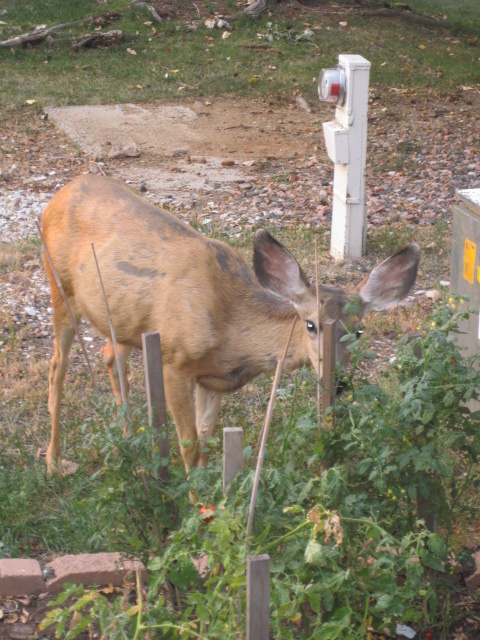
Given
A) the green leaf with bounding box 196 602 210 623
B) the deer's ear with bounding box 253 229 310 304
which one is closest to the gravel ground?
the deer's ear with bounding box 253 229 310 304

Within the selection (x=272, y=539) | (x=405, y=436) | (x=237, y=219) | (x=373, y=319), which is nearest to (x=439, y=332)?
(x=405, y=436)

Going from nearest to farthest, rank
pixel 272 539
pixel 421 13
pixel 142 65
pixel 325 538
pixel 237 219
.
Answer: pixel 325 538 < pixel 272 539 < pixel 237 219 < pixel 142 65 < pixel 421 13

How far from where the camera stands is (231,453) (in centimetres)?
288

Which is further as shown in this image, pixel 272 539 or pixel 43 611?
pixel 43 611

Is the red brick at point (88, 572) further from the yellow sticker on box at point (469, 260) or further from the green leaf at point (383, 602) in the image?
the yellow sticker on box at point (469, 260)

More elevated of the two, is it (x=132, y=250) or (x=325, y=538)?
(x=325, y=538)

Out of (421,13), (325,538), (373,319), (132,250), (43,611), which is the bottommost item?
(421,13)

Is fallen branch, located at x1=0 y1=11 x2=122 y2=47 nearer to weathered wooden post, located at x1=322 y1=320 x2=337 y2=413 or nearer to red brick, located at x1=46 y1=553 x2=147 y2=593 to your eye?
red brick, located at x1=46 y1=553 x2=147 y2=593

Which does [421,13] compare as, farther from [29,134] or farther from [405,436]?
[405,436]

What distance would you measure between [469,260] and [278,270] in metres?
1.22

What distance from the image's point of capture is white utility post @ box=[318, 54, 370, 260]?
7820 millimetres

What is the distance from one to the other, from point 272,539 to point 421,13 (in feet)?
61.5

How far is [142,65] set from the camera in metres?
15.8

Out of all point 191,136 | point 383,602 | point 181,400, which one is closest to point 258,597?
point 383,602
